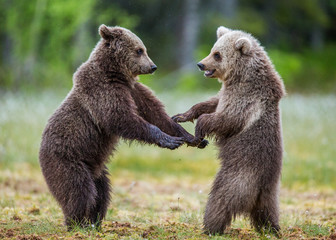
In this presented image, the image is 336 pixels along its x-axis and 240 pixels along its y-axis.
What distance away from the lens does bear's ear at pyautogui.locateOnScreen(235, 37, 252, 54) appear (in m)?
5.98

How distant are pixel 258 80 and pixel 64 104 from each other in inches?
89.6

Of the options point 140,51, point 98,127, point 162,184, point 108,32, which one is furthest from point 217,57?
point 162,184

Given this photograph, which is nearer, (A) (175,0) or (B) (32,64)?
(B) (32,64)

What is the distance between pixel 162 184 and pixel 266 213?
5.50 meters

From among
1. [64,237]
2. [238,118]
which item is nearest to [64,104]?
[64,237]

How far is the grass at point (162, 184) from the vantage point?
20.2 ft

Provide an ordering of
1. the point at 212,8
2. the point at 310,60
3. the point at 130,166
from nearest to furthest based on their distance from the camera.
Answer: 1. the point at 130,166
2. the point at 212,8
3. the point at 310,60

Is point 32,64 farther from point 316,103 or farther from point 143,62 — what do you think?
point 143,62

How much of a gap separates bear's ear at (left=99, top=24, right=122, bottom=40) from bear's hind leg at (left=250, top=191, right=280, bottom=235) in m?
2.58

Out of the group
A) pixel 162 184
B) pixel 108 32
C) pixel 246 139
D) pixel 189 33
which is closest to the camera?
pixel 246 139

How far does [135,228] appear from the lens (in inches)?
247

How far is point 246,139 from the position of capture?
5.79m

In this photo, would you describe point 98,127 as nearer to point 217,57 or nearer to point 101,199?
point 101,199

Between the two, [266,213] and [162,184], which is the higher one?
[162,184]
